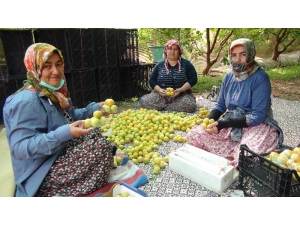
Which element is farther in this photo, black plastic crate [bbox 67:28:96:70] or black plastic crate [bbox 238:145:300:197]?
black plastic crate [bbox 67:28:96:70]

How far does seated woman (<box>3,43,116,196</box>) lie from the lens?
1.94 metres

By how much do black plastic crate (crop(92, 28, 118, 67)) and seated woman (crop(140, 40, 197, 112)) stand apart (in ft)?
3.68

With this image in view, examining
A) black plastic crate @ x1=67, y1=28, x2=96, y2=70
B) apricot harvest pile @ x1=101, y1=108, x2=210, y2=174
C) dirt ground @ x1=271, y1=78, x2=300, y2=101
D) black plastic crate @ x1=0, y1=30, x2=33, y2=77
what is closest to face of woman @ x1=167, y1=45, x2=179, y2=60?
apricot harvest pile @ x1=101, y1=108, x2=210, y2=174

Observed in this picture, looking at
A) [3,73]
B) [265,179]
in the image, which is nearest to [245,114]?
[265,179]

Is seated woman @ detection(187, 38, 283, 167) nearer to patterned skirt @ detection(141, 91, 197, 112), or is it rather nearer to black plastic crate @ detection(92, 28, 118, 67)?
patterned skirt @ detection(141, 91, 197, 112)

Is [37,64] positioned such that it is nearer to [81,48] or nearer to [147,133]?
[147,133]

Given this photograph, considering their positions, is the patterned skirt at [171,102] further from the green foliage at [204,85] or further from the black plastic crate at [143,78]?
the green foliage at [204,85]

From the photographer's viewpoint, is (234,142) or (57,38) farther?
(57,38)

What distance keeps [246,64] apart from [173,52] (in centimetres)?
193

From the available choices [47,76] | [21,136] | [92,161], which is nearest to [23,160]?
[21,136]

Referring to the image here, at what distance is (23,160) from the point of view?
2064 millimetres

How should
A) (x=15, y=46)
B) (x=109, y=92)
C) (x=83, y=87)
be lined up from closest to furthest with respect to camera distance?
(x=15, y=46)
(x=83, y=87)
(x=109, y=92)

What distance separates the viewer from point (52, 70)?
2.08 meters

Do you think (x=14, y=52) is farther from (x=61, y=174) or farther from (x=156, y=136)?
(x=61, y=174)
